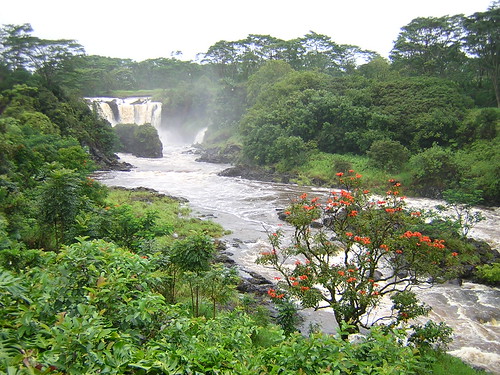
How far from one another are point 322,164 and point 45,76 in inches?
1240

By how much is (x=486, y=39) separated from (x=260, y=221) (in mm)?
27393

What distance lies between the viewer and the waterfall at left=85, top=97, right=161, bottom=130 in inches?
2007

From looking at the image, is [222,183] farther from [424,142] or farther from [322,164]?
[424,142]

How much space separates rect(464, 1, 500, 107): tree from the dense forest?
0.47 ft

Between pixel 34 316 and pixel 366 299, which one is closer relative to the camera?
pixel 34 316

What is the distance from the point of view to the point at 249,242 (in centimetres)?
1639

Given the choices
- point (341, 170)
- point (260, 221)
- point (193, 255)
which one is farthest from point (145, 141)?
point (193, 255)

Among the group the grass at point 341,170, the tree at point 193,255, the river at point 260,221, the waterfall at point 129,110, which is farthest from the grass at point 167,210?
the waterfall at point 129,110

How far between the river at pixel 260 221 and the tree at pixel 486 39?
57.1ft

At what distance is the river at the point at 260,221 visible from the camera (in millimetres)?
9336

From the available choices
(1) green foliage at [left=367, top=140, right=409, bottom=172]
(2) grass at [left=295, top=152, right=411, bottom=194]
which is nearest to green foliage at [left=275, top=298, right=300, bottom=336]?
(2) grass at [left=295, top=152, right=411, bottom=194]

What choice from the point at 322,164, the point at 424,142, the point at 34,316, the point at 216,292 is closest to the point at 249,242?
the point at 216,292

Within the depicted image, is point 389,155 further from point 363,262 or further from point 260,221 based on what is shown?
point 363,262

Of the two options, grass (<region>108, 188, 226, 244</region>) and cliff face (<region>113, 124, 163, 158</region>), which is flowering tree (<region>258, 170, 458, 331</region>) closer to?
grass (<region>108, 188, 226, 244</region>)
